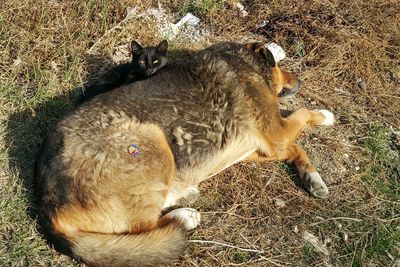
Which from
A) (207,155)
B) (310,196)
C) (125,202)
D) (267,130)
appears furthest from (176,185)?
(310,196)

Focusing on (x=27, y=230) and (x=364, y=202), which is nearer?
(x=27, y=230)

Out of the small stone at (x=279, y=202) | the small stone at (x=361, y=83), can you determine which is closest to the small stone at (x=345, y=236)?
the small stone at (x=279, y=202)

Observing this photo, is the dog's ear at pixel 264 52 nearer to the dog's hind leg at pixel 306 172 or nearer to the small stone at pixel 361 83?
the dog's hind leg at pixel 306 172

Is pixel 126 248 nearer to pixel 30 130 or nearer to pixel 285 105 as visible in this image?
pixel 30 130

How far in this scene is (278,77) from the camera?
197 inches

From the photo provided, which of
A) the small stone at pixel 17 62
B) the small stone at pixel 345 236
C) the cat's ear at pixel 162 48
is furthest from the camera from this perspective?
the small stone at pixel 17 62

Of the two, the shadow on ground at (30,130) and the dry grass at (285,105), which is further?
the shadow on ground at (30,130)

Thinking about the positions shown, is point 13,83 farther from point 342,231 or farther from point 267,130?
point 342,231

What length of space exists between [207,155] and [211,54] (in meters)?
1.12

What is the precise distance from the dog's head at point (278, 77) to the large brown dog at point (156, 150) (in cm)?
1

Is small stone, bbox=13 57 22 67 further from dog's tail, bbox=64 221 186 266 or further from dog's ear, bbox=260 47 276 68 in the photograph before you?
dog's ear, bbox=260 47 276 68

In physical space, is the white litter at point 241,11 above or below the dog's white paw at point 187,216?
above

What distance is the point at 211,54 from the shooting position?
4.64 meters

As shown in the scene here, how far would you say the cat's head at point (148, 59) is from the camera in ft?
15.4
